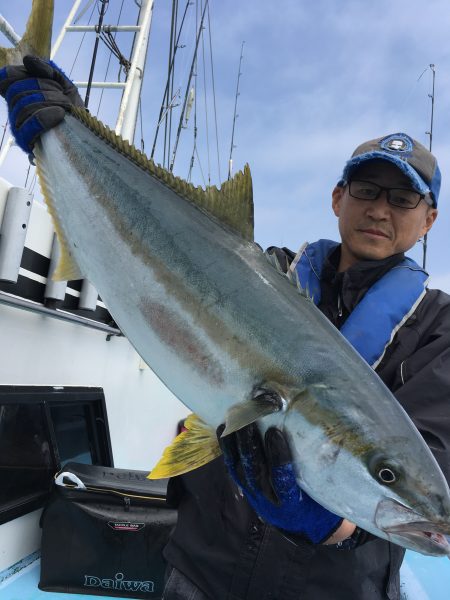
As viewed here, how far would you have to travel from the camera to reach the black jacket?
1.85m

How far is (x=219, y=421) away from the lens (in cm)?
171

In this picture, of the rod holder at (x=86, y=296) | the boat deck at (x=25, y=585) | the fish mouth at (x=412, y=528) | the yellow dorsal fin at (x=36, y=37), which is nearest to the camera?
the fish mouth at (x=412, y=528)

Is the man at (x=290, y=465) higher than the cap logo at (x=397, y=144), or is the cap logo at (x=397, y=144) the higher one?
the cap logo at (x=397, y=144)

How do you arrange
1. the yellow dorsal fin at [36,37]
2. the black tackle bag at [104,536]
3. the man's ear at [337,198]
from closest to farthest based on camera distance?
the yellow dorsal fin at [36,37] → the man's ear at [337,198] → the black tackle bag at [104,536]

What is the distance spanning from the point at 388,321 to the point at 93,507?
2.79 metres

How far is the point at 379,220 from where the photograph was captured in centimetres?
Result: 227

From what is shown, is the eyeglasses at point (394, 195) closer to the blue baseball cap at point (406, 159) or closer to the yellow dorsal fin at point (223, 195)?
the blue baseball cap at point (406, 159)

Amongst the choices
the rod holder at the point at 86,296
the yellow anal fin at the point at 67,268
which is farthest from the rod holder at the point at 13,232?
the yellow anal fin at the point at 67,268

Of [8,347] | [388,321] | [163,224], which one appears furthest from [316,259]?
[8,347]

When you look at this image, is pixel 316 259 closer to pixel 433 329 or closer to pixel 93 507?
pixel 433 329

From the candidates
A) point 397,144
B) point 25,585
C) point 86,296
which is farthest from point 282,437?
point 86,296

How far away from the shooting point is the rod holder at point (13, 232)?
135 inches

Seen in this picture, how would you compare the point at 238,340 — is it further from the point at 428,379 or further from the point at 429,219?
the point at 429,219

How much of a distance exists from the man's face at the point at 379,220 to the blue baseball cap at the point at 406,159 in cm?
4
